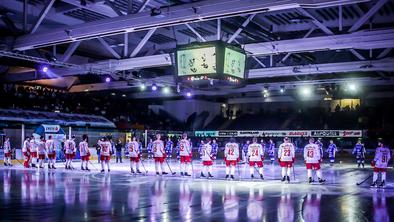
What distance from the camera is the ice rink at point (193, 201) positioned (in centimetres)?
1034

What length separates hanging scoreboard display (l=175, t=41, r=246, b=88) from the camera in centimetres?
1532

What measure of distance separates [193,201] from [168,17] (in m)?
5.33

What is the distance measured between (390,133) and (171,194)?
34102mm

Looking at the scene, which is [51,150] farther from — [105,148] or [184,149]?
[184,149]

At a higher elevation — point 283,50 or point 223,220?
point 283,50

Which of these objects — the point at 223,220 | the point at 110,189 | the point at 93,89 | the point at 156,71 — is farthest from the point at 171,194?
the point at 93,89

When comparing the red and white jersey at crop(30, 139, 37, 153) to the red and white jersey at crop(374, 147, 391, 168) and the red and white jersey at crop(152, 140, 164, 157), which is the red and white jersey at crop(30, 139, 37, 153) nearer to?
the red and white jersey at crop(152, 140, 164, 157)

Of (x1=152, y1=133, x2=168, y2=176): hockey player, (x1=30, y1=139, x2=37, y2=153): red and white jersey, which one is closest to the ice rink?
(x1=152, y1=133, x2=168, y2=176): hockey player

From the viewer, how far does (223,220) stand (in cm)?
985

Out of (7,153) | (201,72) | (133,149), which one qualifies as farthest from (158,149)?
(7,153)

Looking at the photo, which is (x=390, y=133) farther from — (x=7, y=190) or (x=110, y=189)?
(x=7, y=190)

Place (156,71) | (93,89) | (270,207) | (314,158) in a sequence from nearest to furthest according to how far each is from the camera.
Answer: (270,207) < (314,158) < (156,71) < (93,89)

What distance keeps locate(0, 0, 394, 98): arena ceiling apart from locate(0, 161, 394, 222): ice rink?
16.8 ft

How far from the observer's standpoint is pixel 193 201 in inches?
504
